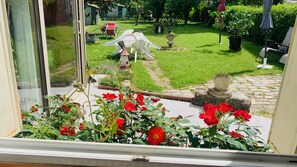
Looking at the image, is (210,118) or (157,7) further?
(157,7)

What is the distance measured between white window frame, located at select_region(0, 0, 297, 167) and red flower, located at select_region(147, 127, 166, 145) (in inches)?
6.4

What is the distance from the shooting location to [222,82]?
3.93 metres

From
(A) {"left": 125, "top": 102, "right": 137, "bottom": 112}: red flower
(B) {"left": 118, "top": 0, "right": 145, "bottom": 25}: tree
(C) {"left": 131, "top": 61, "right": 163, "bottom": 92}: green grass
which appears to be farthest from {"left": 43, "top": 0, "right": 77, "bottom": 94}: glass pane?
(B) {"left": 118, "top": 0, "right": 145, "bottom": 25}: tree

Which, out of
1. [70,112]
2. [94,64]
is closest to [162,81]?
[94,64]

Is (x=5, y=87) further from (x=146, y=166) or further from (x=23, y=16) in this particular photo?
(x=23, y=16)

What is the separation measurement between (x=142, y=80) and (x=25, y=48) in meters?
3.11

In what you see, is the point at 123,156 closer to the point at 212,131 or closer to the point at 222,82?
the point at 212,131

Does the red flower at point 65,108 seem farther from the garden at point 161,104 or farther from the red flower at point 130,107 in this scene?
the red flower at point 130,107

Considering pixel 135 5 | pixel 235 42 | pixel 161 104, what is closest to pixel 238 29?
pixel 235 42

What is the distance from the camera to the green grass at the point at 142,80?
485 cm

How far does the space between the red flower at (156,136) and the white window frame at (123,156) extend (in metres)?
0.16

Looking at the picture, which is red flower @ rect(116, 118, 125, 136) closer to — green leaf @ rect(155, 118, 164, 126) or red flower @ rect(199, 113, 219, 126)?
green leaf @ rect(155, 118, 164, 126)

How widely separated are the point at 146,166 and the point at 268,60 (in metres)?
7.13

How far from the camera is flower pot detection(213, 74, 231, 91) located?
3.92 m
